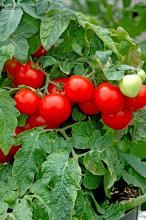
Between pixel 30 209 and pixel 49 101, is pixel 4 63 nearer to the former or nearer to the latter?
pixel 49 101

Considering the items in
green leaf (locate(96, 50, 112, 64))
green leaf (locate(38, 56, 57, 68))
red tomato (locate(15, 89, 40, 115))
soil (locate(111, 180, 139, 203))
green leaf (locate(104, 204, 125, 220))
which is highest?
green leaf (locate(96, 50, 112, 64))

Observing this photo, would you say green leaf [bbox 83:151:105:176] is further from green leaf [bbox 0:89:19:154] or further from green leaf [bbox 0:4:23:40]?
green leaf [bbox 0:4:23:40]

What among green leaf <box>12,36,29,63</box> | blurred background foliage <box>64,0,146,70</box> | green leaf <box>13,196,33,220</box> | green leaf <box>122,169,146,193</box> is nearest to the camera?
green leaf <box>13,196,33,220</box>

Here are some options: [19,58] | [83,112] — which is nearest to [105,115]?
[83,112]

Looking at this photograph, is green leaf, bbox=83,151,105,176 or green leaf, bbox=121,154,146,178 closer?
green leaf, bbox=83,151,105,176

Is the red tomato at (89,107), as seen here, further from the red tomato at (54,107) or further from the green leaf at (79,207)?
the green leaf at (79,207)

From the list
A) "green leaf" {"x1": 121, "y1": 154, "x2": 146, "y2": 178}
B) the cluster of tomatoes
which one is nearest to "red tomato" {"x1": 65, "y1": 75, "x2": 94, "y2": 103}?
the cluster of tomatoes

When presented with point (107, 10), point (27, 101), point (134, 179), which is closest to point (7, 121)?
point (27, 101)
